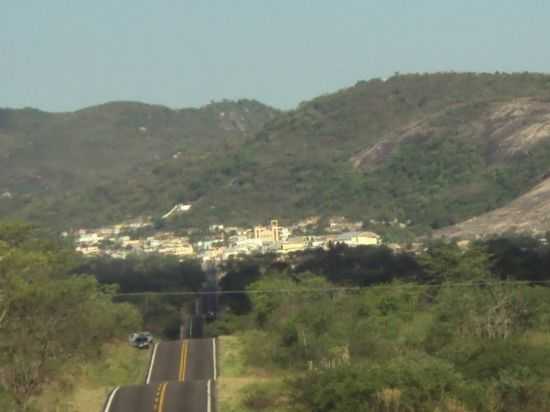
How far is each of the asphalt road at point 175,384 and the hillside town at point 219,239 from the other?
58.8 m

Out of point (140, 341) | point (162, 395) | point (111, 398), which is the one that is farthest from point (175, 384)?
point (140, 341)

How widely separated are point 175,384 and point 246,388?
371cm

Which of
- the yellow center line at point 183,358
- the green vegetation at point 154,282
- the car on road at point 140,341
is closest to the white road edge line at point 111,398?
the yellow center line at point 183,358

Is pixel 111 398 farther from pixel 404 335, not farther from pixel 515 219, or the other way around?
pixel 515 219

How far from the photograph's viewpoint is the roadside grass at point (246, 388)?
4353cm

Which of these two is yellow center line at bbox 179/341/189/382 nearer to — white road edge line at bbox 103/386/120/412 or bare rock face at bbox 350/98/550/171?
white road edge line at bbox 103/386/120/412

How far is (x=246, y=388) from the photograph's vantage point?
4672 cm

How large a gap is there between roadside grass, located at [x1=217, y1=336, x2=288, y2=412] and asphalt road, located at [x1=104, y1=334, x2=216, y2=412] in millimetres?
460

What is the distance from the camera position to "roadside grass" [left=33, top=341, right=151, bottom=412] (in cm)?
4525

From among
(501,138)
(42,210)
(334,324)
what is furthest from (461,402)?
(42,210)

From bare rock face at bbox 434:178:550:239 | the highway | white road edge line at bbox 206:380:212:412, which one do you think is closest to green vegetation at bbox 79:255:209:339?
the highway

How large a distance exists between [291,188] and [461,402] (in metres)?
160

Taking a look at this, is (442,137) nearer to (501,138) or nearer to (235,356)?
(501,138)

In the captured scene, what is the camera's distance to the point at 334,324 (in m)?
59.2
